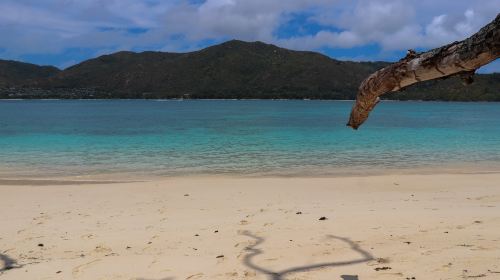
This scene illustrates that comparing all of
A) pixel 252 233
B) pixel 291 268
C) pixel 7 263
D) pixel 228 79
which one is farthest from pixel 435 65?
pixel 228 79

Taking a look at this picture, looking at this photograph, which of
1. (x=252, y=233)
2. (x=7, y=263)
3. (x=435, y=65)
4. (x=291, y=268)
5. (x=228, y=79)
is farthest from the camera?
(x=228, y=79)

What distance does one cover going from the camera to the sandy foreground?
4.77 metres

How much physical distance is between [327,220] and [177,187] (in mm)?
4679

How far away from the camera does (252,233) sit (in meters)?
6.17

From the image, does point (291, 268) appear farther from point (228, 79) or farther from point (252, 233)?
point (228, 79)

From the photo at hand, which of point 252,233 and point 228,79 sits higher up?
point 228,79

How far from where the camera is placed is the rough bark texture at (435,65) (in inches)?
93.6

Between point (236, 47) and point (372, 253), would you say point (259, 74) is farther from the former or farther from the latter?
point (372, 253)

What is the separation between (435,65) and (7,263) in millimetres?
4633

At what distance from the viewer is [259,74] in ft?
490

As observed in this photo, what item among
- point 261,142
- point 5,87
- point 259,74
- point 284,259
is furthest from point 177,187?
point 5,87

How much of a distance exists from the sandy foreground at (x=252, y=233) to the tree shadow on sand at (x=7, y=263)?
2cm

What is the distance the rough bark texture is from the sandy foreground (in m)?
1.95

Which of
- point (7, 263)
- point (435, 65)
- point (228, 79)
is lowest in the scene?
point (7, 263)
